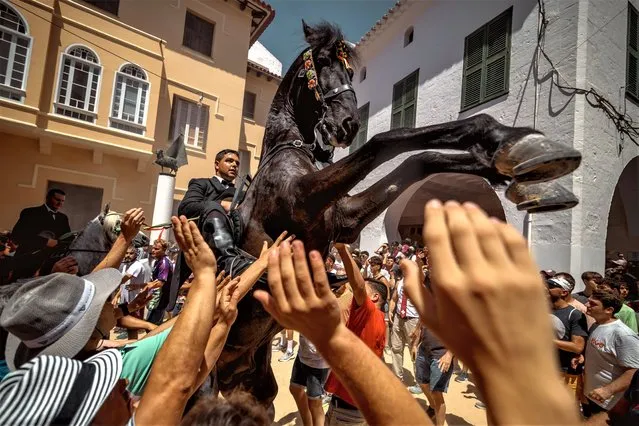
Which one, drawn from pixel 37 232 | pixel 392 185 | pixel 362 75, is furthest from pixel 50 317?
pixel 362 75

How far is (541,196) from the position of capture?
1590 mm

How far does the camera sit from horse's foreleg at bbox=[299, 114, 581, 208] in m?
1.43

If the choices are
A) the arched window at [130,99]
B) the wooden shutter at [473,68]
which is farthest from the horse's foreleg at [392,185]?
the arched window at [130,99]

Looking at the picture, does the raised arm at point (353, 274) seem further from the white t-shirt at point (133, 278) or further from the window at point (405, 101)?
the window at point (405, 101)

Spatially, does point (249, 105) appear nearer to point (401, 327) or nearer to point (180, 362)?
point (401, 327)

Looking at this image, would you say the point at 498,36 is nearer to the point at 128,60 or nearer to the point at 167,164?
the point at 167,164

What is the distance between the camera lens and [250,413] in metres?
1.30

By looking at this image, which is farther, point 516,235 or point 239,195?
point 239,195

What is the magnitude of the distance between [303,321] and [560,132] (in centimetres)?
819

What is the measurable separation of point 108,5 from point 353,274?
1555cm

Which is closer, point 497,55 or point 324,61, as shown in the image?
point 324,61

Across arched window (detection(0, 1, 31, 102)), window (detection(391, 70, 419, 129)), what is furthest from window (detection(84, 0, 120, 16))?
window (detection(391, 70, 419, 129))

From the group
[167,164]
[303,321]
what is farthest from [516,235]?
[167,164]

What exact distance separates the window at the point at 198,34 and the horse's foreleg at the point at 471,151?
15876 mm
